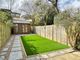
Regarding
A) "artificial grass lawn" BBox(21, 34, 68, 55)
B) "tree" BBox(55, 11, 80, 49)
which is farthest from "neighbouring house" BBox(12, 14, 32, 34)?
"tree" BBox(55, 11, 80, 49)

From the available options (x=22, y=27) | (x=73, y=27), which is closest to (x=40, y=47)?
(x=73, y=27)

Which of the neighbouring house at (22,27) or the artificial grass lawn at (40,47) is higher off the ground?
the neighbouring house at (22,27)

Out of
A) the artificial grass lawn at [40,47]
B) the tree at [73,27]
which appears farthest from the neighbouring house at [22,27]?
the tree at [73,27]

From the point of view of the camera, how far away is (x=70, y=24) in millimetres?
7582

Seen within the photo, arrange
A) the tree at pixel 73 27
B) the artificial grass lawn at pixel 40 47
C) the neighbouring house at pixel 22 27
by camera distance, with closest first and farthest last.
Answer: the artificial grass lawn at pixel 40 47, the tree at pixel 73 27, the neighbouring house at pixel 22 27

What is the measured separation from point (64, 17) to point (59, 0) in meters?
11.7

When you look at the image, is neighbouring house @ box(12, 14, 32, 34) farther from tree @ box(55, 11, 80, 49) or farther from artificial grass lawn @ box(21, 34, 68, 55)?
tree @ box(55, 11, 80, 49)

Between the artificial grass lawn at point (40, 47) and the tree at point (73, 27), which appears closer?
the artificial grass lawn at point (40, 47)

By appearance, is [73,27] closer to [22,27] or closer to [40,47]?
[40,47]

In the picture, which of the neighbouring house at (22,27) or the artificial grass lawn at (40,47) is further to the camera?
the neighbouring house at (22,27)

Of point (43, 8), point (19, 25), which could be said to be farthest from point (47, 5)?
point (19, 25)

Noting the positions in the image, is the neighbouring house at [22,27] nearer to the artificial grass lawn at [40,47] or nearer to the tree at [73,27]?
the artificial grass lawn at [40,47]

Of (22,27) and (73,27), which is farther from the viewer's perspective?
(22,27)

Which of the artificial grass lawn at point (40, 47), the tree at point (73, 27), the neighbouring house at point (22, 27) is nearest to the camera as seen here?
the artificial grass lawn at point (40, 47)
